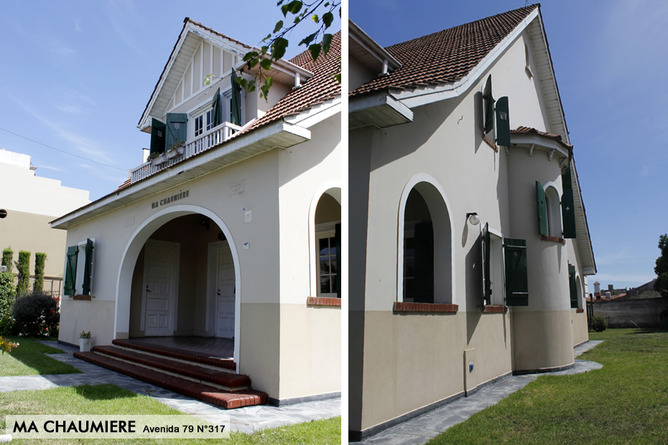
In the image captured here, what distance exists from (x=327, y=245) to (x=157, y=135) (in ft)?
16.3

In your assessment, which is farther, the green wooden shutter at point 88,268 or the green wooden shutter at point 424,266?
the green wooden shutter at point 88,268

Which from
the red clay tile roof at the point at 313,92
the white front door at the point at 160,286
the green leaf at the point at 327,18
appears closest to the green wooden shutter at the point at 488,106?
the green leaf at the point at 327,18

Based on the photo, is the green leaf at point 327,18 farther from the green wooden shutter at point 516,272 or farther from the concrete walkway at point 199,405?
the concrete walkway at point 199,405

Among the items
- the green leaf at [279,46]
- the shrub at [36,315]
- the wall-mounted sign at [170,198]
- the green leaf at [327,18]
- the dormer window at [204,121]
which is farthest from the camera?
the shrub at [36,315]

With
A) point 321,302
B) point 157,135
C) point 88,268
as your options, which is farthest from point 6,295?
point 321,302

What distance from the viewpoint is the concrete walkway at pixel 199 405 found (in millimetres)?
4562

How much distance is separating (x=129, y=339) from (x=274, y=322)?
5.20 m

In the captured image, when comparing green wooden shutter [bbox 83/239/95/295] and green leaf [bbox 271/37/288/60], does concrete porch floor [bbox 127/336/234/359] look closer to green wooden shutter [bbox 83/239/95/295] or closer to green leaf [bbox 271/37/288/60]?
green wooden shutter [bbox 83/239/95/295]

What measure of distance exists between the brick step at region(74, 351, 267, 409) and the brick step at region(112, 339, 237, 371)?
33 centimetres

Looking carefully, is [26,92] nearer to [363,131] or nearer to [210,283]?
[210,283]

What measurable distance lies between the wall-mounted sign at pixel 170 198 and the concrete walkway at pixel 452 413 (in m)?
6.70

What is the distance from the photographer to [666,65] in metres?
0.96

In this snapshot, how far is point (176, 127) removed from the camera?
9875 mm

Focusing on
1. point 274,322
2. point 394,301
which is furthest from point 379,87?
point 274,322
